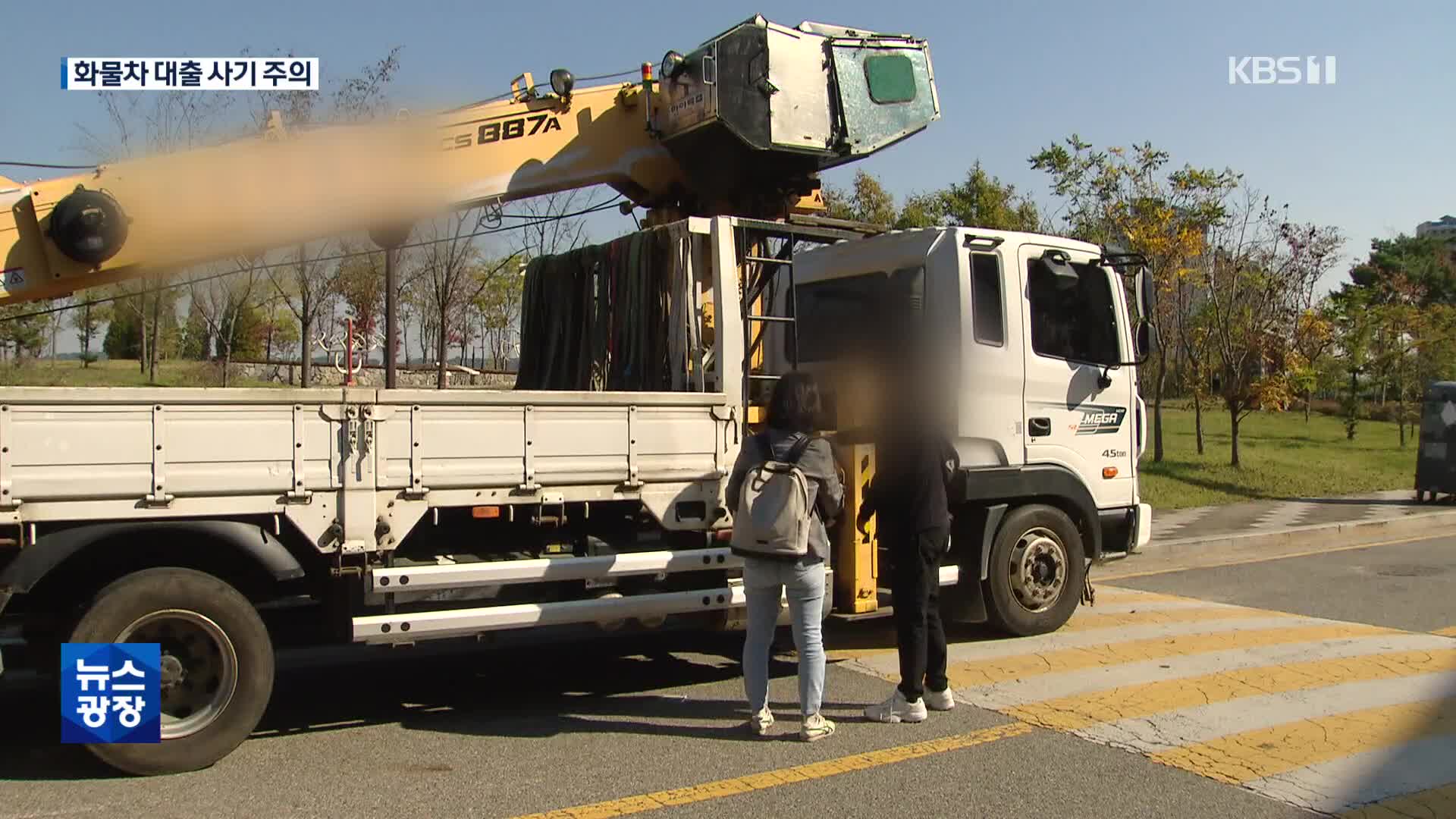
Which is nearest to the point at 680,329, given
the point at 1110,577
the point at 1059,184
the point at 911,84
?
the point at 911,84

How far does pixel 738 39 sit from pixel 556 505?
303 cm

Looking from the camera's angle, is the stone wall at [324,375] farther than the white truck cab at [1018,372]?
Yes

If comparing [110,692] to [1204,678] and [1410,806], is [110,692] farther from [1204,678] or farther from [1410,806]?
[1204,678]

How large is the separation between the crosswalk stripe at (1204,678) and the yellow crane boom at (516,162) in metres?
3.38

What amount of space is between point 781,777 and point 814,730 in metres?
0.53

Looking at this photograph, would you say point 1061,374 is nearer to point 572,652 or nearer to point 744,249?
point 744,249

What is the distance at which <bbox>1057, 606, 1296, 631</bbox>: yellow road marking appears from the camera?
8.16 m

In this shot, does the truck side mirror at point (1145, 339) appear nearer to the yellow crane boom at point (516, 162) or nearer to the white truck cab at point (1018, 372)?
the white truck cab at point (1018, 372)

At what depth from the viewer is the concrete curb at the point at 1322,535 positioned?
1244cm

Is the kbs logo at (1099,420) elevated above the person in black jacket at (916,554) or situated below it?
above

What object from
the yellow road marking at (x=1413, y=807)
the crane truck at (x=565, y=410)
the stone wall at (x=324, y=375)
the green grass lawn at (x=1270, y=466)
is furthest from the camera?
the stone wall at (x=324, y=375)

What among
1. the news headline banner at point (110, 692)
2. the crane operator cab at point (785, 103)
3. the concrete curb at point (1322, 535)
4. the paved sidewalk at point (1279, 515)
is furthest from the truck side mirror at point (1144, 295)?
the news headline banner at point (110, 692)

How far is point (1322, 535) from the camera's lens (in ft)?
44.7

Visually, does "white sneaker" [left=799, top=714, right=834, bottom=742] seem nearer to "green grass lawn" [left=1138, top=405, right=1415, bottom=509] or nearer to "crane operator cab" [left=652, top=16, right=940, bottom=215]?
"crane operator cab" [left=652, top=16, right=940, bottom=215]
